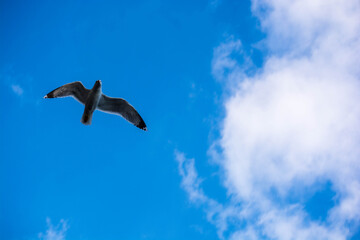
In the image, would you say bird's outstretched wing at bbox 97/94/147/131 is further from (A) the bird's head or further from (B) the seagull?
(A) the bird's head

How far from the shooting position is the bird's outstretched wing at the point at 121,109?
37.2 ft

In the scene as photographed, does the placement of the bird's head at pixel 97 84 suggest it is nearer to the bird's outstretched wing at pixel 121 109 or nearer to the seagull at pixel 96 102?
the seagull at pixel 96 102

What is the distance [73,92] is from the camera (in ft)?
36.5

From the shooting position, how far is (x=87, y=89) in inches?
431

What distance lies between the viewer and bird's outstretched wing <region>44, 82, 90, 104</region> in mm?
10992

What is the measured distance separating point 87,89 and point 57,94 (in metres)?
1.23

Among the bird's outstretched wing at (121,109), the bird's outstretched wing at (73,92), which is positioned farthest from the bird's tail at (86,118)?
the bird's outstretched wing at (121,109)

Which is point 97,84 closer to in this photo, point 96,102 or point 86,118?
point 96,102

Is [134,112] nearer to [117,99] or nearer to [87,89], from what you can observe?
[117,99]

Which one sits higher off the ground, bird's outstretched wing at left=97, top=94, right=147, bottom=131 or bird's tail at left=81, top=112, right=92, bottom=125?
bird's outstretched wing at left=97, top=94, right=147, bottom=131

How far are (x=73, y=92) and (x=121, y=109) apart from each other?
193 centimetres

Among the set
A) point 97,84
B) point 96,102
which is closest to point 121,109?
point 96,102

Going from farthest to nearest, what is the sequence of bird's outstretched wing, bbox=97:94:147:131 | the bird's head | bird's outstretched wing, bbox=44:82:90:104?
bird's outstretched wing, bbox=97:94:147:131
bird's outstretched wing, bbox=44:82:90:104
the bird's head

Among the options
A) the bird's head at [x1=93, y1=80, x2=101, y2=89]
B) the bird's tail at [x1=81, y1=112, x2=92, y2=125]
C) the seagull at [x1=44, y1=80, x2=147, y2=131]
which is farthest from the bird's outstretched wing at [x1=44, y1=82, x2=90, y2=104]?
the bird's tail at [x1=81, y1=112, x2=92, y2=125]
